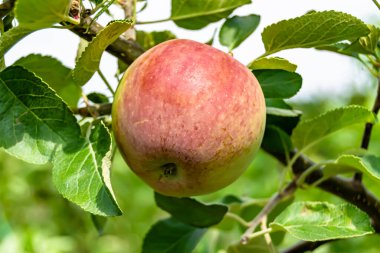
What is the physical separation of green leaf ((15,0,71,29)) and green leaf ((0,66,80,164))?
12 centimetres

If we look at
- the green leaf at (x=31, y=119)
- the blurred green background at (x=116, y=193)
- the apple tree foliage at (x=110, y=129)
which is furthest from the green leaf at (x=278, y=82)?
the blurred green background at (x=116, y=193)

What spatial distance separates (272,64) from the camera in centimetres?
114

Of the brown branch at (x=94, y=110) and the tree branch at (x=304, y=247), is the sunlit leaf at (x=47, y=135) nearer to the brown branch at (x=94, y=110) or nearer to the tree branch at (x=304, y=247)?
the brown branch at (x=94, y=110)

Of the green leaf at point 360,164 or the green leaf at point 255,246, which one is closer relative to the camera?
the green leaf at point 360,164

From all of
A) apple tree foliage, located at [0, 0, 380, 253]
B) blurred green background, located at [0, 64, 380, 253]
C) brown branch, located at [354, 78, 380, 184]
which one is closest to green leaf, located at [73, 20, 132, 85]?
apple tree foliage, located at [0, 0, 380, 253]

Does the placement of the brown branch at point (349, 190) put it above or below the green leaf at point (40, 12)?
below

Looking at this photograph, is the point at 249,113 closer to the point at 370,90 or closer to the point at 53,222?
the point at 53,222

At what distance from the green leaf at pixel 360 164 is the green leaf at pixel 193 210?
242 mm

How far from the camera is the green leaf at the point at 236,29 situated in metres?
1.41

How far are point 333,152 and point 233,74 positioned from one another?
2.20 m

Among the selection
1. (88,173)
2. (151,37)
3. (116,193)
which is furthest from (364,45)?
(116,193)

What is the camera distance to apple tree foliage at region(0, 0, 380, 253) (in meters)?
1.02

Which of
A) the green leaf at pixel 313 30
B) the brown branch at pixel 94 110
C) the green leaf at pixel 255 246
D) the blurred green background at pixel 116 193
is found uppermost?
the green leaf at pixel 313 30

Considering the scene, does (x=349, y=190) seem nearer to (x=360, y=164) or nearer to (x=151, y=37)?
(x=360, y=164)
